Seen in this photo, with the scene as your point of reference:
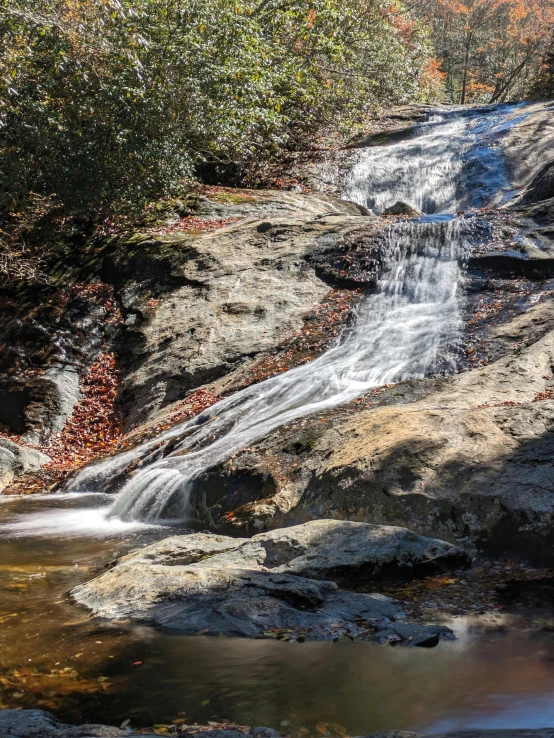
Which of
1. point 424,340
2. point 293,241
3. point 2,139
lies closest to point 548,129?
point 293,241

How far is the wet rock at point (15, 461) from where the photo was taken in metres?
11.2

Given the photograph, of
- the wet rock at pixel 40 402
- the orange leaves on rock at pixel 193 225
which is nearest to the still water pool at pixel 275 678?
the wet rock at pixel 40 402

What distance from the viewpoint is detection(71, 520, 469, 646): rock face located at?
14.8ft

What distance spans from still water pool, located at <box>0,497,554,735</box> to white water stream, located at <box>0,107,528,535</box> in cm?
380

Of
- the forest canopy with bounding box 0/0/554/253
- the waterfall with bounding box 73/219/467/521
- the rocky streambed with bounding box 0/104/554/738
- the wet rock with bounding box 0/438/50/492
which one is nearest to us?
the rocky streambed with bounding box 0/104/554/738

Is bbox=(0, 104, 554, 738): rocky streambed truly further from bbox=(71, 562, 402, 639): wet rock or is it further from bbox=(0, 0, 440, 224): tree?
bbox=(0, 0, 440, 224): tree

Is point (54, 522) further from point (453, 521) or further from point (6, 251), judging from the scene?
point (6, 251)

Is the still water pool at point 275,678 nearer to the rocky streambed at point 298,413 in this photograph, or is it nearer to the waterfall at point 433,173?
the rocky streambed at point 298,413

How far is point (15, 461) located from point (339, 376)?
5.37m

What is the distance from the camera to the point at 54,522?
335 inches

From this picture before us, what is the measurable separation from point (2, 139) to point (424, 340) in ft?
33.6

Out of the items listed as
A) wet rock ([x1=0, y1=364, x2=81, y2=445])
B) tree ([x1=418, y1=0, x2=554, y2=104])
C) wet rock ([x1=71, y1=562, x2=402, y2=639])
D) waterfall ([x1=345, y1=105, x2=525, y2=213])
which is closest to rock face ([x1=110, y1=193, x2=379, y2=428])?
wet rock ([x1=0, y1=364, x2=81, y2=445])

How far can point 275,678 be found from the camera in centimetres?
386

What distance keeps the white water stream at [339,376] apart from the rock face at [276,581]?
2.58 meters
